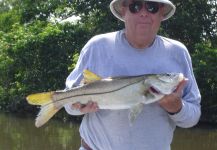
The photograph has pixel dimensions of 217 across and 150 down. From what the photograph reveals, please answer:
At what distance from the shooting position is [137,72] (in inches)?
126

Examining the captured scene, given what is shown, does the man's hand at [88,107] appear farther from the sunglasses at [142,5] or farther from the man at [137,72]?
the sunglasses at [142,5]

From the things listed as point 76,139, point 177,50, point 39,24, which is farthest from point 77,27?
point 177,50

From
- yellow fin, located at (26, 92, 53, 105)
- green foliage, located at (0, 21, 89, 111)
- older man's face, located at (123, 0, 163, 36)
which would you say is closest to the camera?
yellow fin, located at (26, 92, 53, 105)

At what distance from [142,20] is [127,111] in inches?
23.3

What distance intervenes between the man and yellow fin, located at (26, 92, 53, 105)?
0.16 metres

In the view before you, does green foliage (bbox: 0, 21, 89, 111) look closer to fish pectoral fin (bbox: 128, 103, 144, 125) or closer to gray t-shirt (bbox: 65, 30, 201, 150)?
gray t-shirt (bbox: 65, 30, 201, 150)

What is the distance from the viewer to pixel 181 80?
298 centimetres

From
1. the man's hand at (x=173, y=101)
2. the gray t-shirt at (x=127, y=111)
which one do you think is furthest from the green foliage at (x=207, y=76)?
the man's hand at (x=173, y=101)

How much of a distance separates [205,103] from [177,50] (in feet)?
61.2

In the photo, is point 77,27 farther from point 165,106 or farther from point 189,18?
point 165,106

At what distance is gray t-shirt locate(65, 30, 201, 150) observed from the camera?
10.4 ft

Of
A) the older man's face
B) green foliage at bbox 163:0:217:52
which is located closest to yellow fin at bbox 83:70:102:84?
the older man's face

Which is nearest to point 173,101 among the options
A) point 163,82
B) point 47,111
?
point 163,82

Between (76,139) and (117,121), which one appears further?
(76,139)
